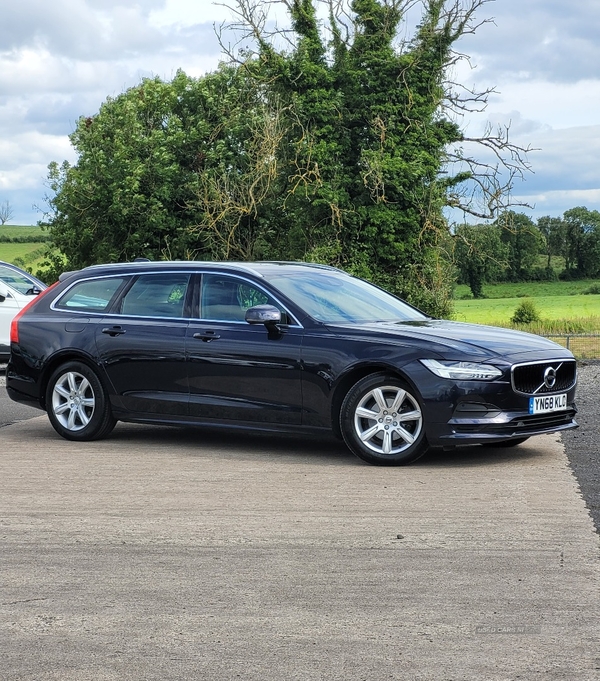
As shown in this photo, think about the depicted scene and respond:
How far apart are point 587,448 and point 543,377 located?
139cm

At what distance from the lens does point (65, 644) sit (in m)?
4.71

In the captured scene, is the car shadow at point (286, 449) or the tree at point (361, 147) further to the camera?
the tree at point (361, 147)

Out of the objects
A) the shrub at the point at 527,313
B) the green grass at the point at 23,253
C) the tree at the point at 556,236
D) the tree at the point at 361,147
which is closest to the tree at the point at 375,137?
the tree at the point at 361,147

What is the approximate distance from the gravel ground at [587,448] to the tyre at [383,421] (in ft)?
4.19

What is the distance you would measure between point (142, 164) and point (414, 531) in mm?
47369

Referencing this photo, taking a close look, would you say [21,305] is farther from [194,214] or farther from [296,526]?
[194,214]

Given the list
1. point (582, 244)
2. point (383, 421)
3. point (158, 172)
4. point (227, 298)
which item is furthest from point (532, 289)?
point (383, 421)

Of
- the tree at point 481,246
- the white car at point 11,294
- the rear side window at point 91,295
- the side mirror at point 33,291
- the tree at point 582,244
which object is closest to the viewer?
the rear side window at point 91,295

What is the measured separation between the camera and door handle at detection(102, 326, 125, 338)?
35.8 feet

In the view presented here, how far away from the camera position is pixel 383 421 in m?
9.46

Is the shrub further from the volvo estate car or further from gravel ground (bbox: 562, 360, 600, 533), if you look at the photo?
the volvo estate car

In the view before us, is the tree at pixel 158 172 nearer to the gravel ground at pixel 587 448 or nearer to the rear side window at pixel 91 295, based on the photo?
the gravel ground at pixel 587 448

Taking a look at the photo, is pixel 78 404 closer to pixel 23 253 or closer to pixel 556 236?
pixel 23 253

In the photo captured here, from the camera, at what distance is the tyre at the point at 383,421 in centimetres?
939
